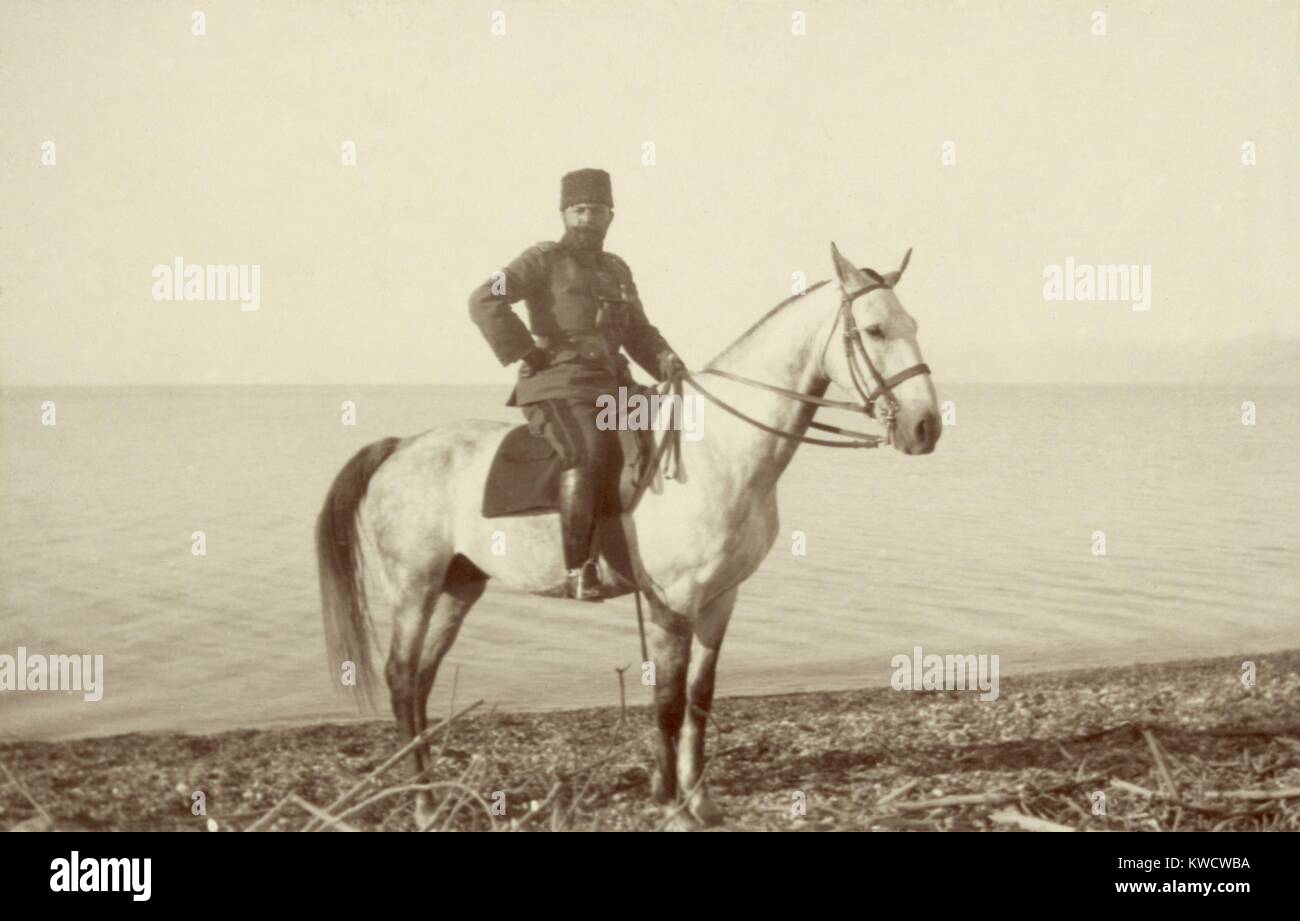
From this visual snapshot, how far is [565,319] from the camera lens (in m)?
6.44

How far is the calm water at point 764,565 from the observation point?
7.80 meters

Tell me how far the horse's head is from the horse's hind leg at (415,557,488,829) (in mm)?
2151

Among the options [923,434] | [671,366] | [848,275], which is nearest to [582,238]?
[671,366]

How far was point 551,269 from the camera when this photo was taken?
21.1ft

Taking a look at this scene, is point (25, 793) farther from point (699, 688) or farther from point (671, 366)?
point (671, 366)

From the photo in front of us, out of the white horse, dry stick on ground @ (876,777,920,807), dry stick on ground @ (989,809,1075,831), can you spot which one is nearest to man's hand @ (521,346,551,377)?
the white horse

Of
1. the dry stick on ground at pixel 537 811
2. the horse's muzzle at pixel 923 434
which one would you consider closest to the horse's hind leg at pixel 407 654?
the dry stick on ground at pixel 537 811

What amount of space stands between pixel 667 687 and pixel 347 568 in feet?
5.77

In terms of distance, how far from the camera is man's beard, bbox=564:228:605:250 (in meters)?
6.48

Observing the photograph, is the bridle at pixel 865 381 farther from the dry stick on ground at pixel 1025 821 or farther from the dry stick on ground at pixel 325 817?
the dry stick on ground at pixel 325 817

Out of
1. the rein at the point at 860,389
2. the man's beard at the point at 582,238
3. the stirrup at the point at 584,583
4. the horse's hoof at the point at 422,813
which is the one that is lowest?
the horse's hoof at the point at 422,813

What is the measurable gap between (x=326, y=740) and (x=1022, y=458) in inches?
213

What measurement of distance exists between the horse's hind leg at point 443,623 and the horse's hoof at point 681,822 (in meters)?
1.34
